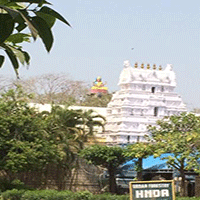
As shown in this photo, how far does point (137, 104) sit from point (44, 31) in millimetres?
32350

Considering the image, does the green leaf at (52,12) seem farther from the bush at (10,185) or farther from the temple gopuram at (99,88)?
the temple gopuram at (99,88)

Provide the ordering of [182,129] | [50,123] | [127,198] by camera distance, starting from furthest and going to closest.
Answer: [50,123] < [182,129] < [127,198]

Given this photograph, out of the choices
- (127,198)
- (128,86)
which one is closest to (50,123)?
(128,86)

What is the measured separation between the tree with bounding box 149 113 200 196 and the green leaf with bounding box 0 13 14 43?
21.7m

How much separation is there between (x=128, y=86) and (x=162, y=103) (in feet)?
6.71

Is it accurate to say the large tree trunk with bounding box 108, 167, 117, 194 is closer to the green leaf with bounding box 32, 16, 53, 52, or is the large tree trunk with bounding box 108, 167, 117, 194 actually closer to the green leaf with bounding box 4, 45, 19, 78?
the green leaf with bounding box 4, 45, 19, 78

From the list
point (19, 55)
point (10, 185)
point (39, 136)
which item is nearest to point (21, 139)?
point (39, 136)

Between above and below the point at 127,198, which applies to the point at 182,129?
above

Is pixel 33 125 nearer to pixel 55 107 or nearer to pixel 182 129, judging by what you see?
pixel 55 107

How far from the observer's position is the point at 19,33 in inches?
87.0

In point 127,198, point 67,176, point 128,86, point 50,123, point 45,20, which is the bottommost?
point 45,20

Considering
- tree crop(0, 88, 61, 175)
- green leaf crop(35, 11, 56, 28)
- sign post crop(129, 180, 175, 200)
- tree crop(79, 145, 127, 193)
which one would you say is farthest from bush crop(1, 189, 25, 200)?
green leaf crop(35, 11, 56, 28)

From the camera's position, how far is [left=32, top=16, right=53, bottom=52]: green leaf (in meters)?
1.89

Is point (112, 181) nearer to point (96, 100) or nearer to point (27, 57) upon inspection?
point (96, 100)
